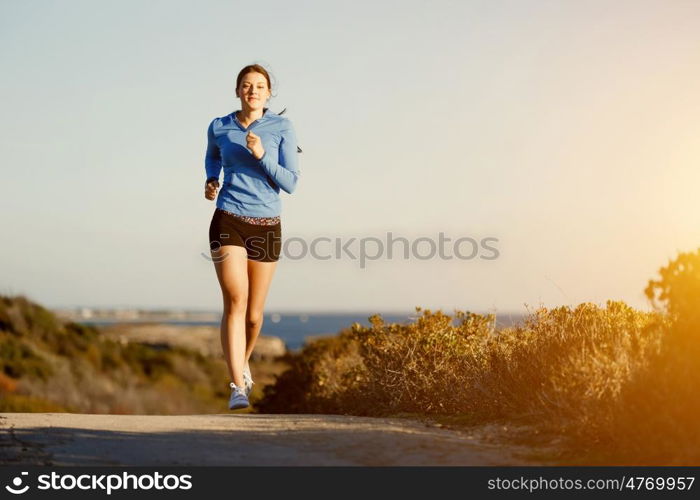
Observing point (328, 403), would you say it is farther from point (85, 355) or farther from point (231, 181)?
point (85, 355)

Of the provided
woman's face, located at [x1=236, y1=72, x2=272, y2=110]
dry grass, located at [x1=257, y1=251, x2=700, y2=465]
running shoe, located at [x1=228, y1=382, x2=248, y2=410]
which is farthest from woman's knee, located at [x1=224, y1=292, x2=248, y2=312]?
dry grass, located at [x1=257, y1=251, x2=700, y2=465]

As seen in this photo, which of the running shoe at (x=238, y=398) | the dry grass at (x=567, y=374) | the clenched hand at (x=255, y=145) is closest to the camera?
the dry grass at (x=567, y=374)

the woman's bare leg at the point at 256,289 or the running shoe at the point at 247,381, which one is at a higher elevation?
the woman's bare leg at the point at 256,289

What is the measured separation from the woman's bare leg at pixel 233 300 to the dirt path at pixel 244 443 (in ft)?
1.92

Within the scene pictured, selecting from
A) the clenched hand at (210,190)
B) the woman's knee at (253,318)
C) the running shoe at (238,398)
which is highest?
the clenched hand at (210,190)

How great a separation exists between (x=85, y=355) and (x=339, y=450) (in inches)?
1073

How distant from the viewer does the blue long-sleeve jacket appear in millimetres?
8781

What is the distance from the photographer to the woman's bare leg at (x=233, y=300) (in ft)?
28.8

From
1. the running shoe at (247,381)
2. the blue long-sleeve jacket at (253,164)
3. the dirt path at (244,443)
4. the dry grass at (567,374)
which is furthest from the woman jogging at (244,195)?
the dry grass at (567,374)

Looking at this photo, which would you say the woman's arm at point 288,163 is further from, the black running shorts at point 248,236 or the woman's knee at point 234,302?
the woman's knee at point 234,302

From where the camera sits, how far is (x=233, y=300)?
888 centimetres

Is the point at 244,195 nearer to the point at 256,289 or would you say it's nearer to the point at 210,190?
the point at 210,190

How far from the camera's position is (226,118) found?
29.9ft

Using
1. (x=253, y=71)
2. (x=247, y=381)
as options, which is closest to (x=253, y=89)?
(x=253, y=71)
